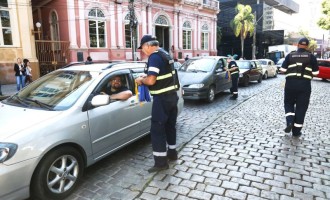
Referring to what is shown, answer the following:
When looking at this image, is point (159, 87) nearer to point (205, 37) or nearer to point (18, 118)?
point (18, 118)

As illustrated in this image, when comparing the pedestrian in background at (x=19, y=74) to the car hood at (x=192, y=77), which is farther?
the pedestrian in background at (x=19, y=74)

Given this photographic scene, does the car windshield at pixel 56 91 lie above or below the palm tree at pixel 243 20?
below

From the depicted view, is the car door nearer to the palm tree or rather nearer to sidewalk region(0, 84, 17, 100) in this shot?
sidewalk region(0, 84, 17, 100)

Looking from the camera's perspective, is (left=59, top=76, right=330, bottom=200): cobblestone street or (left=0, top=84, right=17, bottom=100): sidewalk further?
(left=0, top=84, right=17, bottom=100): sidewalk

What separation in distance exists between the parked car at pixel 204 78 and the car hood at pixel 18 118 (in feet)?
20.5

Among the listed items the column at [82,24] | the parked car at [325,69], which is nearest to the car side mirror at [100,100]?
the column at [82,24]

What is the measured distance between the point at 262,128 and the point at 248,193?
3258mm

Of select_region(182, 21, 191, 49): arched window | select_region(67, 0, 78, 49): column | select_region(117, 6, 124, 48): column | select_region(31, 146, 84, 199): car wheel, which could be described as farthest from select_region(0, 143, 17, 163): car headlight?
select_region(182, 21, 191, 49): arched window

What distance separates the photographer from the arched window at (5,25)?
610 inches

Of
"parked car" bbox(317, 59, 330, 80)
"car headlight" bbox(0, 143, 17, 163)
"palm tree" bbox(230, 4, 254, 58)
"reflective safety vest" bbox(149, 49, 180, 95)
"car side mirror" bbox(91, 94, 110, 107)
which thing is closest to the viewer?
"car headlight" bbox(0, 143, 17, 163)

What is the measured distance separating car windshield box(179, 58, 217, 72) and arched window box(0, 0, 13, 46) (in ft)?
37.5

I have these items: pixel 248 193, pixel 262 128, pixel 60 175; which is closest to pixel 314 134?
pixel 262 128

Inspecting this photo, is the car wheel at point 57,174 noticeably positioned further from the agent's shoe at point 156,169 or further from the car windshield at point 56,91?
the agent's shoe at point 156,169

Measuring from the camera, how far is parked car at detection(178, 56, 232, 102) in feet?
30.3
